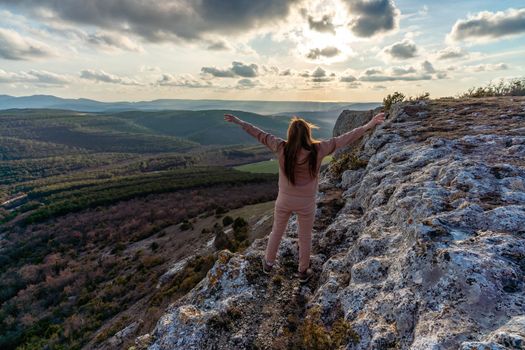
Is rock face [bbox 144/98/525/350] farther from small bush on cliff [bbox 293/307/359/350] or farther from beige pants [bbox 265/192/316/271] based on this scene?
beige pants [bbox 265/192/316/271]

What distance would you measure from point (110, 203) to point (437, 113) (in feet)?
256

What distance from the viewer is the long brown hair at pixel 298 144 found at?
603cm

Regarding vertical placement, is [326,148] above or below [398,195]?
above

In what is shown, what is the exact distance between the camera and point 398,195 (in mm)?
7801

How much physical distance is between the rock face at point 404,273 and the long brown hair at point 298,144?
2593mm

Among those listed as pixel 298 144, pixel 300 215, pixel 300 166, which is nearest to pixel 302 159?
pixel 300 166

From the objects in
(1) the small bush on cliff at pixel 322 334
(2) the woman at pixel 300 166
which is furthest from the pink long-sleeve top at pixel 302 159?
(1) the small bush on cliff at pixel 322 334

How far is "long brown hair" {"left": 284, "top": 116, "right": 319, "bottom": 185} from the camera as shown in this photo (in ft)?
19.8

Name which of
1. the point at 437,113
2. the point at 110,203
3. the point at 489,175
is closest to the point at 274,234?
the point at 489,175

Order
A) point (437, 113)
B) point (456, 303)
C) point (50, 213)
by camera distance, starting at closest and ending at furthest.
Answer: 1. point (456, 303)
2. point (437, 113)
3. point (50, 213)

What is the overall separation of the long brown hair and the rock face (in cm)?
259

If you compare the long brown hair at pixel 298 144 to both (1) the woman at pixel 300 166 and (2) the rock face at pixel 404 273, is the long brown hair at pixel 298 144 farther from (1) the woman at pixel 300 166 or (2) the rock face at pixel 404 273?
(2) the rock face at pixel 404 273

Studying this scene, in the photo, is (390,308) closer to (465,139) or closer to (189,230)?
(465,139)

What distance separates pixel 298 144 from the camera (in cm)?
604
